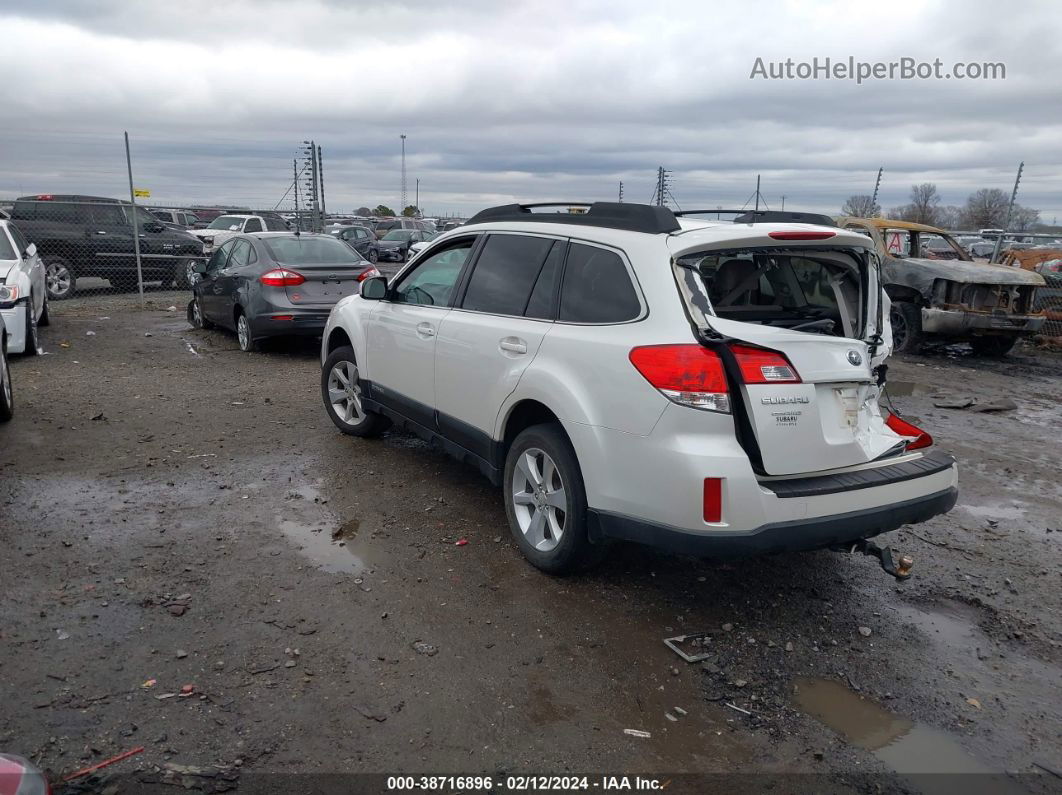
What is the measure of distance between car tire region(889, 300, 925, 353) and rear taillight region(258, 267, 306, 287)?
8168 mm

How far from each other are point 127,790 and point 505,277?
3.13 m

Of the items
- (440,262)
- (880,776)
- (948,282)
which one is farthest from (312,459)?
(948,282)

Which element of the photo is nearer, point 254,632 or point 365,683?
point 365,683

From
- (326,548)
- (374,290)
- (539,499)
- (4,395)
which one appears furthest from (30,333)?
(539,499)

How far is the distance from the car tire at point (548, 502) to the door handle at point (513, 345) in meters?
0.43

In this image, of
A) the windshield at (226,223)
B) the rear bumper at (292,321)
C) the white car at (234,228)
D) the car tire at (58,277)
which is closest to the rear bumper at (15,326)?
the rear bumper at (292,321)

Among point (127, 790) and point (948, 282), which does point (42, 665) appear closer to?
point (127, 790)

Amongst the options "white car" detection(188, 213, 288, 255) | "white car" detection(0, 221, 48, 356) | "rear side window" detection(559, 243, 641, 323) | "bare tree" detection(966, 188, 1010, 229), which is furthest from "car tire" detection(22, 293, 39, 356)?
"bare tree" detection(966, 188, 1010, 229)

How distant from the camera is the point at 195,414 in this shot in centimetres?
761

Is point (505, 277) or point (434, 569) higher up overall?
point (505, 277)

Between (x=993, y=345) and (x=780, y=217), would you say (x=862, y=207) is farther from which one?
(x=780, y=217)

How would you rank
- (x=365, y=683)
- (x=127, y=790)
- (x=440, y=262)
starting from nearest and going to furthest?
(x=127, y=790), (x=365, y=683), (x=440, y=262)

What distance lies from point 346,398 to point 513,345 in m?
2.86

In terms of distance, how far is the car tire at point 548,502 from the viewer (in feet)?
13.1
